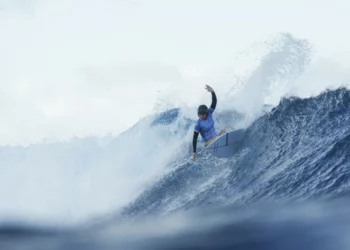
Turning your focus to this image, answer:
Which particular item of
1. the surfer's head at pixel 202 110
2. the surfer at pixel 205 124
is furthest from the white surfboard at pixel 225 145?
the surfer's head at pixel 202 110

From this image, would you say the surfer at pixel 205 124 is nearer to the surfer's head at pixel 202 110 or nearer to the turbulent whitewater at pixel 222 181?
the surfer's head at pixel 202 110

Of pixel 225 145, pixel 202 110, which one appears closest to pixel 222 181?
pixel 225 145

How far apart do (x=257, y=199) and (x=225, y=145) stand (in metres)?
3.04

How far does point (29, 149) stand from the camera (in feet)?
58.6

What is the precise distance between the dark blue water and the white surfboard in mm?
202

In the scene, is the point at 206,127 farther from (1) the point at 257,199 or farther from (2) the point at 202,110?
(1) the point at 257,199

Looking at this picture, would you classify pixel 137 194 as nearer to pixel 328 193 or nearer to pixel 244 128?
pixel 244 128

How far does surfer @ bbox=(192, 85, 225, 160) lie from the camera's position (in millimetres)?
12367

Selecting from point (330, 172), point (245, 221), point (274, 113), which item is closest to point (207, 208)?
point (245, 221)

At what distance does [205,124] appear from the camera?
41.5ft

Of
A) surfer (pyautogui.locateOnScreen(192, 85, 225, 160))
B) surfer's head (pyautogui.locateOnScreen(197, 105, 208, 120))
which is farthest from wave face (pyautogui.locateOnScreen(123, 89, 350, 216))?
surfer's head (pyautogui.locateOnScreen(197, 105, 208, 120))

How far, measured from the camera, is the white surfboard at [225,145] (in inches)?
507

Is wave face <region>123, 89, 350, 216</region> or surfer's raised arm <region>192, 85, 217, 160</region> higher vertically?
surfer's raised arm <region>192, 85, 217, 160</region>

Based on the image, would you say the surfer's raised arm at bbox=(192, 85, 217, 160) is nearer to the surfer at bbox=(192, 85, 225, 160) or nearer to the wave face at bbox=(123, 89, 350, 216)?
the surfer at bbox=(192, 85, 225, 160)
